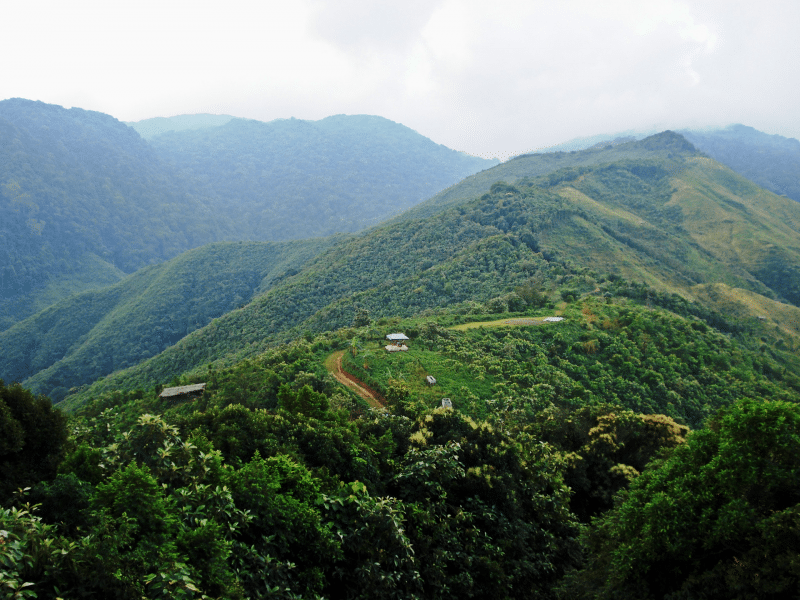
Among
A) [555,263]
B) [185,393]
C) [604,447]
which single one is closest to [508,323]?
[604,447]

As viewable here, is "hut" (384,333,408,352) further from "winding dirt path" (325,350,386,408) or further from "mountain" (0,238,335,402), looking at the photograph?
"mountain" (0,238,335,402)

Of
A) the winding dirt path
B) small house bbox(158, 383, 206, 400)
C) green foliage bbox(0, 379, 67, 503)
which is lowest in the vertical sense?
small house bbox(158, 383, 206, 400)

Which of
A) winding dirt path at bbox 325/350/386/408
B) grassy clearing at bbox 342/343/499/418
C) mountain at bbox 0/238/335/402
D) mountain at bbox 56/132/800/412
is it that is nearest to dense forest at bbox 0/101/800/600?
grassy clearing at bbox 342/343/499/418

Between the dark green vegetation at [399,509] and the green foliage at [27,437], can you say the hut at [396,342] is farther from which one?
the green foliage at [27,437]

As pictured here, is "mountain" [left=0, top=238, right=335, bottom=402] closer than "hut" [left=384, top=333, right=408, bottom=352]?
No

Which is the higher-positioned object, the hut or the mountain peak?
the mountain peak

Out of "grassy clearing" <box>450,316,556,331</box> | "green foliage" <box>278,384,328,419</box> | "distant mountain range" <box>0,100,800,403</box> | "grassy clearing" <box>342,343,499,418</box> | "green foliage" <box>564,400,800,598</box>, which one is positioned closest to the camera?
"green foliage" <box>564,400,800,598</box>

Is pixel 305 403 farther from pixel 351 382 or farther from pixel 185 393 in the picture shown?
pixel 185 393
